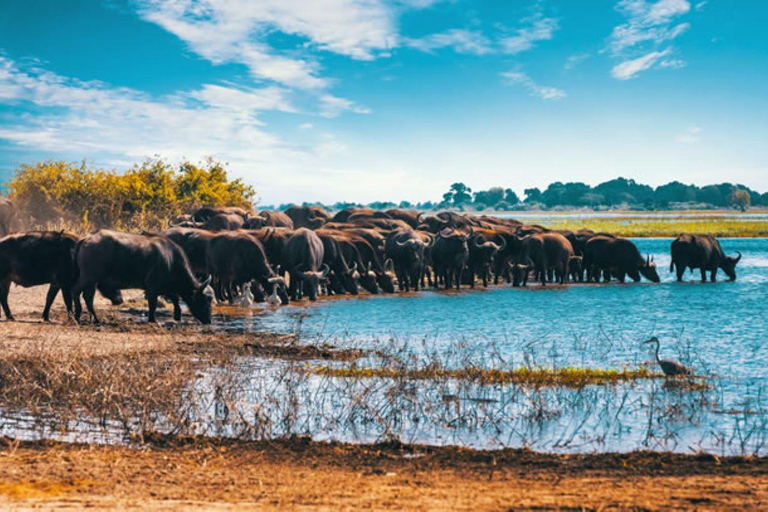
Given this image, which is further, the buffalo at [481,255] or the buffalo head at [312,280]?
the buffalo at [481,255]

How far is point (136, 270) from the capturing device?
14.8m

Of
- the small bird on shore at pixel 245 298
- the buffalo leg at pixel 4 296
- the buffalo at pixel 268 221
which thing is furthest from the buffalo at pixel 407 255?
the buffalo leg at pixel 4 296

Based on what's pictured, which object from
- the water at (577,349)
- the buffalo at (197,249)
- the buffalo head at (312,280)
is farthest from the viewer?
the buffalo head at (312,280)

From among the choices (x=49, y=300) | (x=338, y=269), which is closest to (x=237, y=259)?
(x=338, y=269)

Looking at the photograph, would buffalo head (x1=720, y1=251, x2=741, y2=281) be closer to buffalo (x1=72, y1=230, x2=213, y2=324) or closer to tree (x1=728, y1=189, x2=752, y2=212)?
buffalo (x1=72, y1=230, x2=213, y2=324)

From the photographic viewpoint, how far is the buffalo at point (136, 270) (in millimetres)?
14305

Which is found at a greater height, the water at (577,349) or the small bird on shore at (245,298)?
the small bird on shore at (245,298)

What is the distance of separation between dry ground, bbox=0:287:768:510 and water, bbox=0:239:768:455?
1.78 ft

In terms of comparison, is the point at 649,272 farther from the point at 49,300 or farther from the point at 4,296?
the point at 4,296

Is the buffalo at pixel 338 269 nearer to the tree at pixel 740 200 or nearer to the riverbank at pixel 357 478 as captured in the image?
the riverbank at pixel 357 478

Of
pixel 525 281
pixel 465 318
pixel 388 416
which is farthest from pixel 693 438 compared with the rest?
pixel 525 281

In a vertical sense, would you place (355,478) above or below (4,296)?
below

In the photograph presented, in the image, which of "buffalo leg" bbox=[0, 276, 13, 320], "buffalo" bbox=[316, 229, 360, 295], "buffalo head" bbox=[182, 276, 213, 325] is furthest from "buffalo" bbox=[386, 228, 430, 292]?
"buffalo leg" bbox=[0, 276, 13, 320]

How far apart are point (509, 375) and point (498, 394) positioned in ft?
3.44
